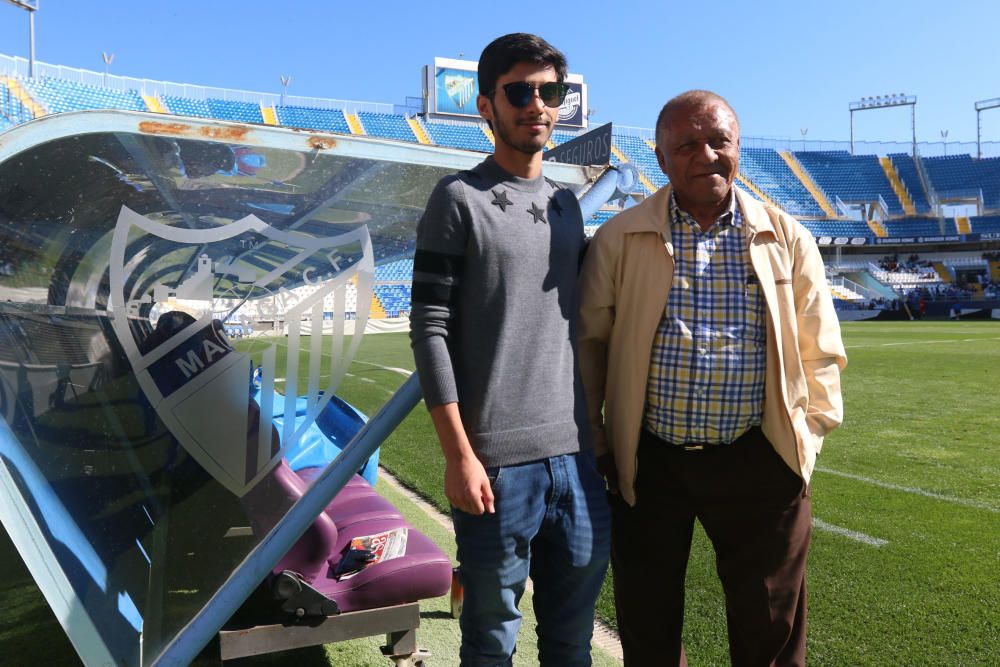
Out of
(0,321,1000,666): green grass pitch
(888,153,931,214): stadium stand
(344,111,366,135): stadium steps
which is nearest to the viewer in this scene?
(0,321,1000,666): green grass pitch

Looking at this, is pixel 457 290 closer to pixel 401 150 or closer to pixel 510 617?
pixel 401 150

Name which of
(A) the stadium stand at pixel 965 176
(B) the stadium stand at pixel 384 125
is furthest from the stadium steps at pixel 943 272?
(B) the stadium stand at pixel 384 125

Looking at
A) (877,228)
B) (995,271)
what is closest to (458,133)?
(877,228)

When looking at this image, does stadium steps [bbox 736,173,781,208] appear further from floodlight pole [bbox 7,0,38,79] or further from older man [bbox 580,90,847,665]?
older man [bbox 580,90,847,665]

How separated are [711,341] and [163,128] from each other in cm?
134

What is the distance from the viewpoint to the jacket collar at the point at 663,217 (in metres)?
1.95

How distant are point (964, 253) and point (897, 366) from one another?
37.0 metres

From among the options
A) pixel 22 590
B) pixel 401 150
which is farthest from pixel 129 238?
pixel 22 590

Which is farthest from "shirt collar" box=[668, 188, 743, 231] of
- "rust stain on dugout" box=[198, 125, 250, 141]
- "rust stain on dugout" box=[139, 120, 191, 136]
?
"rust stain on dugout" box=[139, 120, 191, 136]

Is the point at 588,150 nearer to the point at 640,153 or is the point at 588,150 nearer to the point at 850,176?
the point at 640,153

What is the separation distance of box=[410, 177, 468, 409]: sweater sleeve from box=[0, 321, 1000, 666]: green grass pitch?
193 mm

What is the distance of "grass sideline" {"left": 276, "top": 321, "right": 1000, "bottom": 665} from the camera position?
275 cm

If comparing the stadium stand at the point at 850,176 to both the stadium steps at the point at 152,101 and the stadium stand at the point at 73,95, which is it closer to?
the stadium steps at the point at 152,101

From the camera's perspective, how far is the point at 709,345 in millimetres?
1941
